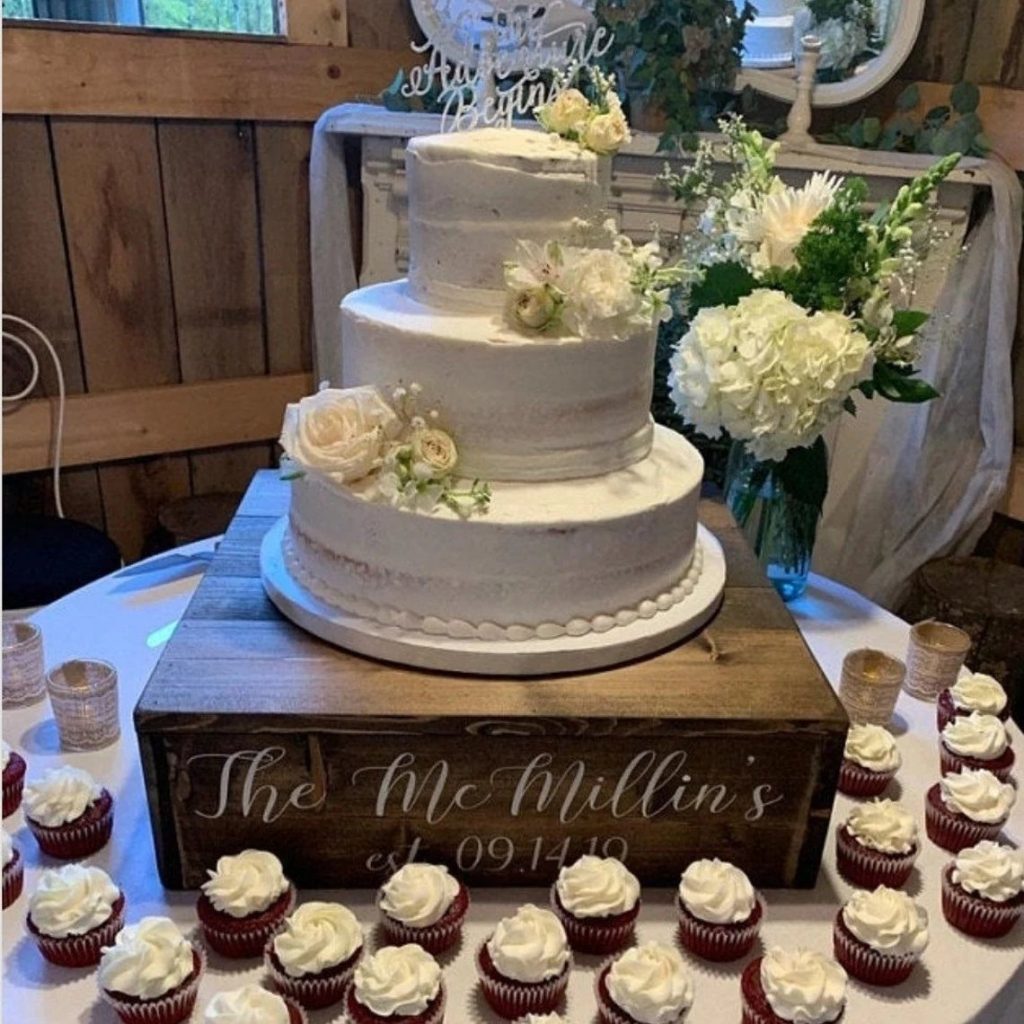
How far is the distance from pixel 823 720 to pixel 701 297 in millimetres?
669

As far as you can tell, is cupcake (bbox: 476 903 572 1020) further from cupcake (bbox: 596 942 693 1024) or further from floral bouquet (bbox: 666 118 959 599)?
floral bouquet (bbox: 666 118 959 599)

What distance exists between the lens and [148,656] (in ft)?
4.97

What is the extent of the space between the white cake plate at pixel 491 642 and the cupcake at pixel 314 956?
28 centimetres

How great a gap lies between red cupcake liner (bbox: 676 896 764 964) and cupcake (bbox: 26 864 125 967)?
57cm

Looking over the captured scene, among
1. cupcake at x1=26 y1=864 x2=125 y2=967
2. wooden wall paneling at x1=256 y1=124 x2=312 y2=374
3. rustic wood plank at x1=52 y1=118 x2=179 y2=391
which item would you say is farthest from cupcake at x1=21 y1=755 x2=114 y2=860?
wooden wall paneling at x1=256 y1=124 x2=312 y2=374

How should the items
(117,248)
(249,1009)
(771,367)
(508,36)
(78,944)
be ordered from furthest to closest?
(117,248) < (508,36) < (771,367) < (78,944) < (249,1009)

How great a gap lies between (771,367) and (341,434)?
1.84 feet

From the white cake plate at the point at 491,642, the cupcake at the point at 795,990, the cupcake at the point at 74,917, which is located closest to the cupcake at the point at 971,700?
the white cake plate at the point at 491,642

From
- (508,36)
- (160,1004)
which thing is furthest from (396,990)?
(508,36)

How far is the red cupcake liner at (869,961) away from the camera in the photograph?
1.03m

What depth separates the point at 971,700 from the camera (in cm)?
138

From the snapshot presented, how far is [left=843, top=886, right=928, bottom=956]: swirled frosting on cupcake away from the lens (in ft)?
3.34

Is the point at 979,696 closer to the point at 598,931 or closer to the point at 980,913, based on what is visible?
the point at 980,913

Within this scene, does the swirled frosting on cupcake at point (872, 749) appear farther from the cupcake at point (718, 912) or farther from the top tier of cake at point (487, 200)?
the top tier of cake at point (487, 200)
